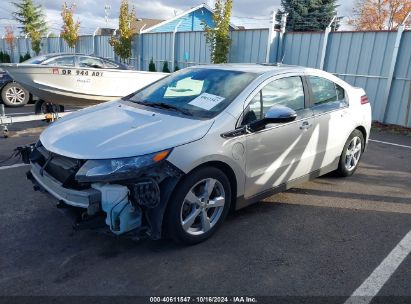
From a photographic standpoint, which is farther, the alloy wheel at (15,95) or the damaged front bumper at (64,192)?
the alloy wheel at (15,95)

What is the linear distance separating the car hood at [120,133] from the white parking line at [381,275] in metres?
1.78

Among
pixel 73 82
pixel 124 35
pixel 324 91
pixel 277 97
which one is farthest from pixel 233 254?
pixel 124 35

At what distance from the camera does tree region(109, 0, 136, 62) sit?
62.8 feet

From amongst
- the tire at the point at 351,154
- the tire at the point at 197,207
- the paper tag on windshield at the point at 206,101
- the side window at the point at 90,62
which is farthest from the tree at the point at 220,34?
the tire at the point at 197,207

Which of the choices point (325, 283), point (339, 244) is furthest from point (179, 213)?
point (339, 244)

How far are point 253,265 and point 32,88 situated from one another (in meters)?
7.19

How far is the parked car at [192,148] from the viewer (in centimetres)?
292

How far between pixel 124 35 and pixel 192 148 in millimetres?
17618

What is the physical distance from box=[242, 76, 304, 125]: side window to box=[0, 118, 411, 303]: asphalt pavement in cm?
117

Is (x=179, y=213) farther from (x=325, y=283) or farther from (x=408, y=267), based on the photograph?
(x=408, y=267)

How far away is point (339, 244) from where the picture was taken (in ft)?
11.7

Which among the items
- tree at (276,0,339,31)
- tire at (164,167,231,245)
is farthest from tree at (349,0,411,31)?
tire at (164,167,231,245)

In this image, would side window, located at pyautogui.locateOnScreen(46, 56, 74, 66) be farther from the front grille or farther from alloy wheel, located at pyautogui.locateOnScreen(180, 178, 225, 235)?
alloy wheel, located at pyautogui.locateOnScreen(180, 178, 225, 235)

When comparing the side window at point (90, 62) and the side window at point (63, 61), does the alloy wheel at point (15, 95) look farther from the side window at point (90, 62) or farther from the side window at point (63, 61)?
the side window at point (90, 62)
